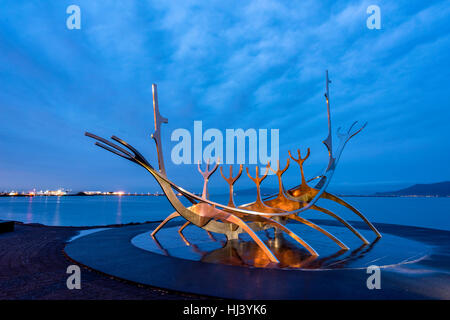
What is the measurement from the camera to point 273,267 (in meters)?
6.80

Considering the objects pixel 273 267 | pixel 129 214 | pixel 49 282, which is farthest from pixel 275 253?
pixel 129 214

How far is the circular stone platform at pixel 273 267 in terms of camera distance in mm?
5055

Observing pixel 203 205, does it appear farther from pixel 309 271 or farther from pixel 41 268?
pixel 41 268

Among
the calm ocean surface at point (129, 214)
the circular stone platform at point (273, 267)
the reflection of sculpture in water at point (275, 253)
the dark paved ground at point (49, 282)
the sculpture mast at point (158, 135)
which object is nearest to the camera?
the dark paved ground at point (49, 282)

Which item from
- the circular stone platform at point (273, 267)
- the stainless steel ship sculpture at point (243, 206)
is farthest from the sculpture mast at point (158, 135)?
the circular stone platform at point (273, 267)

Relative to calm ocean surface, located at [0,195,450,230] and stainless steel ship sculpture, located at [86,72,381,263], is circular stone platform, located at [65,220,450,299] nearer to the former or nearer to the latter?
stainless steel ship sculpture, located at [86,72,381,263]

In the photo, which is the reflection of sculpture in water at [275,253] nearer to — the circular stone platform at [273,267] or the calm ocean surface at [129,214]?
the circular stone platform at [273,267]

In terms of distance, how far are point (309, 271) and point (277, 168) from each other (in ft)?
17.2

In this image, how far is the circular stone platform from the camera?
505cm

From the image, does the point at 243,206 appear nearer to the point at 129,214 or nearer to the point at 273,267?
the point at 273,267

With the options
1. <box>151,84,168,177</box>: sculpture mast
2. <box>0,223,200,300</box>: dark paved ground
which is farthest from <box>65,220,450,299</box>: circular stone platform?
<box>151,84,168,177</box>: sculpture mast

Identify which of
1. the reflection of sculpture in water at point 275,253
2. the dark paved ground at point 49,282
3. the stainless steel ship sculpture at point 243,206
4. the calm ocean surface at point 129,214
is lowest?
the calm ocean surface at point 129,214

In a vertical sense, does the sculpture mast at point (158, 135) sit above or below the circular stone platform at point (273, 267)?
above

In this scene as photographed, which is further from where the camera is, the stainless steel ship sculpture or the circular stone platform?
the stainless steel ship sculpture
